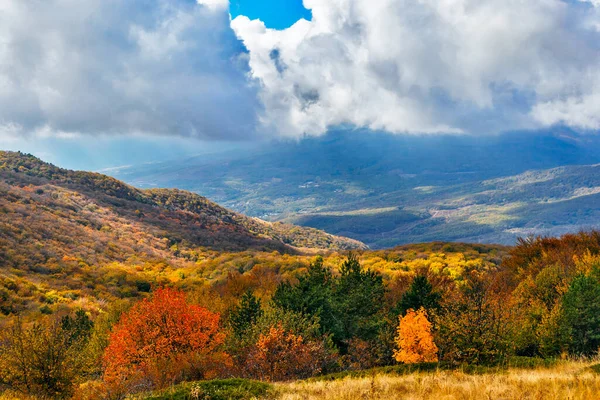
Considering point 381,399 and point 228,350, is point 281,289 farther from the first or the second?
point 381,399

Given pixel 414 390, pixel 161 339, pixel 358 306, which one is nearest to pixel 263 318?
pixel 161 339

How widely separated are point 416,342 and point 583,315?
15165 millimetres

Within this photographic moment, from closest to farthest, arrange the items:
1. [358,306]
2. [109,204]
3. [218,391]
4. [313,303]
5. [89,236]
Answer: [218,391] < [313,303] < [358,306] < [89,236] < [109,204]

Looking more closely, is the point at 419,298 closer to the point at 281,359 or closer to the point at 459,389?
the point at 281,359

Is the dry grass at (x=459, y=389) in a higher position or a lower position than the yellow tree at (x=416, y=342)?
higher

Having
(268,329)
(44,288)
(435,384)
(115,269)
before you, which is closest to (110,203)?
(115,269)

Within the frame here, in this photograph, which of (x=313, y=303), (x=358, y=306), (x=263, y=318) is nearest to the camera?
(x=263, y=318)

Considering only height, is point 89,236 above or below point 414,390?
above

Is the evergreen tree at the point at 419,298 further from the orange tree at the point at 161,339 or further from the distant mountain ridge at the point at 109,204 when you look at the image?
the distant mountain ridge at the point at 109,204

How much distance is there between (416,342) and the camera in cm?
3441

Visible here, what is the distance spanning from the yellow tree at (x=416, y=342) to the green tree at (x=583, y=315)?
488 inches

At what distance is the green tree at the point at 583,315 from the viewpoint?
111ft

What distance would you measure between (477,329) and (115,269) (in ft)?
247

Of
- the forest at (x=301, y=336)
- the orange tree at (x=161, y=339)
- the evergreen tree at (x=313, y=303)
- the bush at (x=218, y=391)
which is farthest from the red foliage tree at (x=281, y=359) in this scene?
the bush at (x=218, y=391)
